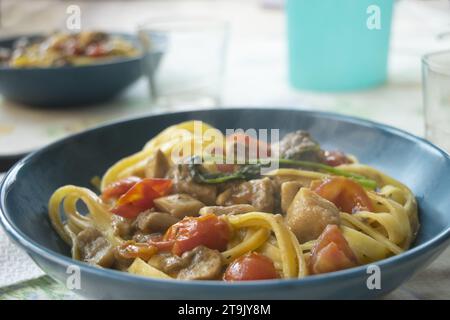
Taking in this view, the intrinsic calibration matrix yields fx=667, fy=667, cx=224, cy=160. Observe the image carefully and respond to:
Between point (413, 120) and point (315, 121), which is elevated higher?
point (315, 121)

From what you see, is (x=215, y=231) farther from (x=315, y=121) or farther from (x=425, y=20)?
(x=425, y=20)

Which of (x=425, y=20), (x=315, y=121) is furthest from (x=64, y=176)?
(x=425, y=20)

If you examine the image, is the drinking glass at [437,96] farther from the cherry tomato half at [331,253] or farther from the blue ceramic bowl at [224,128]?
the cherry tomato half at [331,253]

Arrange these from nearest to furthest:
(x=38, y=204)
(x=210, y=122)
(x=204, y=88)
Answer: (x=38, y=204) < (x=210, y=122) < (x=204, y=88)

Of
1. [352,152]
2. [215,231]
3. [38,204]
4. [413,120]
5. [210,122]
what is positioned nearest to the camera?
[215,231]

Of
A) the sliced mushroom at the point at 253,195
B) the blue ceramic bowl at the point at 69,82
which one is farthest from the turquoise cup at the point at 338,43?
the sliced mushroom at the point at 253,195

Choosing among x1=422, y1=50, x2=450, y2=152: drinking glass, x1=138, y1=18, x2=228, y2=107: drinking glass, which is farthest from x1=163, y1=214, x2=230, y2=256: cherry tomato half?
x1=138, y1=18, x2=228, y2=107: drinking glass
